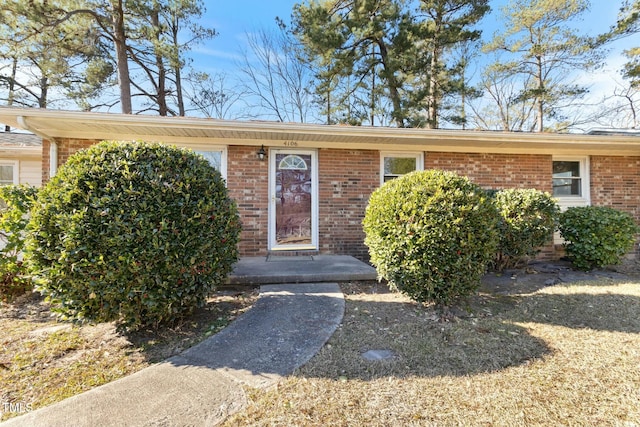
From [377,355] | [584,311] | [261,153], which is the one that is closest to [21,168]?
[261,153]

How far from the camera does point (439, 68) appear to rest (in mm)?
11008

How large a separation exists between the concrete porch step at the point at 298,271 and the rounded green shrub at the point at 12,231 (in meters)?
2.74

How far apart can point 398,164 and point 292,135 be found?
2457 millimetres

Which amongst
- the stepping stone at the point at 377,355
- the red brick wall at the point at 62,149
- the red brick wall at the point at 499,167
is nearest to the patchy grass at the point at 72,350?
the stepping stone at the point at 377,355

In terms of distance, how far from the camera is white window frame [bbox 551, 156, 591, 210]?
675 centimetres

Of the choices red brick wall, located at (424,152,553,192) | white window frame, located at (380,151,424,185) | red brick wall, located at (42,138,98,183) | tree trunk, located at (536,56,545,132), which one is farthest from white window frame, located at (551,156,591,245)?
red brick wall, located at (42,138,98,183)

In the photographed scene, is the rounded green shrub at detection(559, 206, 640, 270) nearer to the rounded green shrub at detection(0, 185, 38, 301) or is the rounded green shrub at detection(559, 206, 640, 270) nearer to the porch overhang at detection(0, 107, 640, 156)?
the porch overhang at detection(0, 107, 640, 156)

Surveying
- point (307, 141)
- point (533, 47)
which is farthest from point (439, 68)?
point (307, 141)

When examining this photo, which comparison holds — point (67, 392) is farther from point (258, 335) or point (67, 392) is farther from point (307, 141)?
point (307, 141)

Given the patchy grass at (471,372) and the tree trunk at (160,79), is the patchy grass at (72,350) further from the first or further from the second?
the tree trunk at (160,79)

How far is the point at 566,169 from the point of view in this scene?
692cm

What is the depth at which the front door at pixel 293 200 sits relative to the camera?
5.88 metres

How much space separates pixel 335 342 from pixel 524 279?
3975 mm

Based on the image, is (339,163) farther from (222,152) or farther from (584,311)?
(584,311)
